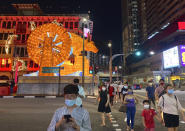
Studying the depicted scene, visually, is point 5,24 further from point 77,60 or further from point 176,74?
point 176,74

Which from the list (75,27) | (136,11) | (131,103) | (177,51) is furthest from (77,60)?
(136,11)

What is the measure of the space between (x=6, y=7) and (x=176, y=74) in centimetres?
5912

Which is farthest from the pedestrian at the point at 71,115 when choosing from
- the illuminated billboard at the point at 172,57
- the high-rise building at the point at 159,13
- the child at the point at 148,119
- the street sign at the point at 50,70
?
the high-rise building at the point at 159,13

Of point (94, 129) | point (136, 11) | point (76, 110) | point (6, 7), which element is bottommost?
point (94, 129)

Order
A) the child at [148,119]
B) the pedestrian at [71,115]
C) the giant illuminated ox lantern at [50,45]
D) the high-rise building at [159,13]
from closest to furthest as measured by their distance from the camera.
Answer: the pedestrian at [71,115], the child at [148,119], the giant illuminated ox lantern at [50,45], the high-rise building at [159,13]

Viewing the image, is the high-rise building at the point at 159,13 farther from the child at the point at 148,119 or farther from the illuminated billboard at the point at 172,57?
the child at the point at 148,119

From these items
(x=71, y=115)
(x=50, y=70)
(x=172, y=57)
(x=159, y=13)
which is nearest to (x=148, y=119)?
(x=71, y=115)

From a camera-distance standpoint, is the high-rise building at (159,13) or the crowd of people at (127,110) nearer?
the crowd of people at (127,110)

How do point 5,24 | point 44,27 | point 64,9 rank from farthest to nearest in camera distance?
1. point 64,9
2. point 5,24
3. point 44,27

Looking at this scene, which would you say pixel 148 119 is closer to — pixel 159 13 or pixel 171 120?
pixel 171 120

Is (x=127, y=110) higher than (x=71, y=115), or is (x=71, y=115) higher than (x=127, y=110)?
(x=71, y=115)

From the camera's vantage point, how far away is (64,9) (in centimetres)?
6531

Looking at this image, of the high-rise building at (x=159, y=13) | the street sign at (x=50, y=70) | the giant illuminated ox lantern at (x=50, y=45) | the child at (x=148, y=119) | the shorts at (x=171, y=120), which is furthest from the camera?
the high-rise building at (x=159, y=13)

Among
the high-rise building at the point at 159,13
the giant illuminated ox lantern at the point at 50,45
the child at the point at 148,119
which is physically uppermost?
the high-rise building at the point at 159,13
